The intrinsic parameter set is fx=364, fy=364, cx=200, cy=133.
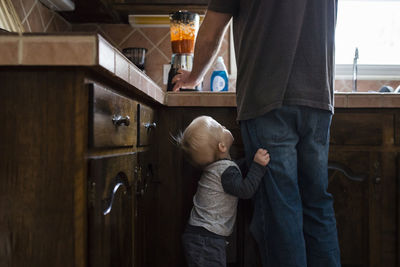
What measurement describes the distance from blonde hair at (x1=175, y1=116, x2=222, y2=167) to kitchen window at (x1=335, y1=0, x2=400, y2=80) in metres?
1.33

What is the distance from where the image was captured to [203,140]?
123cm

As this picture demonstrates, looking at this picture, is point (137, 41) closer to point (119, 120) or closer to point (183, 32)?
point (183, 32)

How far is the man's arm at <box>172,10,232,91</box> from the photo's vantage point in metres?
1.06

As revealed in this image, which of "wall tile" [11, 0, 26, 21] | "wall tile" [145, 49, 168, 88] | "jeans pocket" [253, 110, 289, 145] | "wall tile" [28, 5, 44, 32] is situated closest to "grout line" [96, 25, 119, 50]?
"wall tile" [145, 49, 168, 88]

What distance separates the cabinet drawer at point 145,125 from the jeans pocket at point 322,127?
499 millimetres

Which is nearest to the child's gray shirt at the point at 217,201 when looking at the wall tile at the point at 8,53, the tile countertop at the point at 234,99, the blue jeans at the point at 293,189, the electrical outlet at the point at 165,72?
the blue jeans at the point at 293,189

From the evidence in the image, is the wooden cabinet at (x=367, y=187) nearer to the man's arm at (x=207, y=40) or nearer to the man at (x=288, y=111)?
the man at (x=288, y=111)

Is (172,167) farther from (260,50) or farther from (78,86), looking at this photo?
(78,86)

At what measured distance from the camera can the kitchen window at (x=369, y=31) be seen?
7.32 ft

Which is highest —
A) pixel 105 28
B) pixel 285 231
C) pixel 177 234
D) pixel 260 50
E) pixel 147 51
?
pixel 105 28

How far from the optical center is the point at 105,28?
2045 mm

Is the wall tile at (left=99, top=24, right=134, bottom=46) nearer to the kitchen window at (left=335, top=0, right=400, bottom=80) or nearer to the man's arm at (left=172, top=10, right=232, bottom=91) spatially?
the man's arm at (left=172, top=10, right=232, bottom=91)

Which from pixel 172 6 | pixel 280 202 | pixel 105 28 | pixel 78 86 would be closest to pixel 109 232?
pixel 78 86

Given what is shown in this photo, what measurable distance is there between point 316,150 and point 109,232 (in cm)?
59
